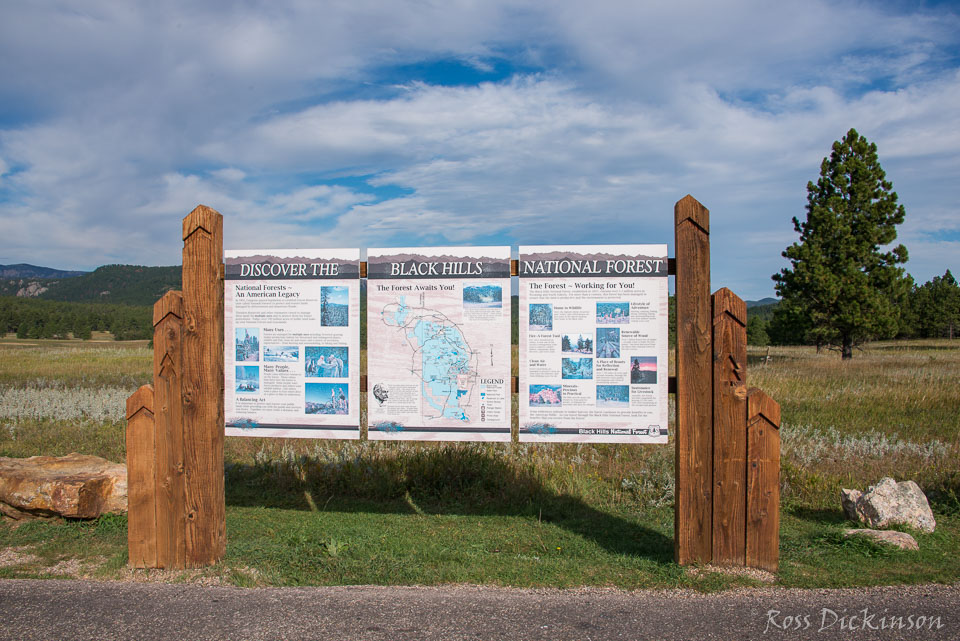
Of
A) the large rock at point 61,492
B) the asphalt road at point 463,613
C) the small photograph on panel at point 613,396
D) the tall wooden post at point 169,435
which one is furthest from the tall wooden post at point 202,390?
the small photograph on panel at point 613,396

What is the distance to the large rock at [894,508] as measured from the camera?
5.45 meters

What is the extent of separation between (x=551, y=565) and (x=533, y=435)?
1.08 m

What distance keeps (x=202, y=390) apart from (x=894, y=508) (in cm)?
609

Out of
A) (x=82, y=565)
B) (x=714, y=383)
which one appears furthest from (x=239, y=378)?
(x=714, y=383)

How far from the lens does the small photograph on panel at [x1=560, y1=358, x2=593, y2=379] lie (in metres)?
5.23

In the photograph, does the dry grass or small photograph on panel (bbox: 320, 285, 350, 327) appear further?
the dry grass

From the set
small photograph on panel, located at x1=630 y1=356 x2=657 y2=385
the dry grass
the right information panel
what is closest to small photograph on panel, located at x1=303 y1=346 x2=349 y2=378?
the right information panel

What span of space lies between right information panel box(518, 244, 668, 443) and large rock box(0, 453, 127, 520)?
4125 mm

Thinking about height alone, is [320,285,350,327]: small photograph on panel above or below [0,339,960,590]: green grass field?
above

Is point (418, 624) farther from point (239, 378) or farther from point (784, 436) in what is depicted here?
point (784, 436)

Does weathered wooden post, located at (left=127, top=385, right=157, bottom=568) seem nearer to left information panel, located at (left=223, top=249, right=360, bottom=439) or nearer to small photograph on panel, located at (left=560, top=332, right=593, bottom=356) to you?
left information panel, located at (left=223, top=249, right=360, bottom=439)

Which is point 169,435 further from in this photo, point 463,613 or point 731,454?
point 731,454

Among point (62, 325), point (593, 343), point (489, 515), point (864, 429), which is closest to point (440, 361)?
point (593, 343)

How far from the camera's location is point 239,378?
5.69 m
